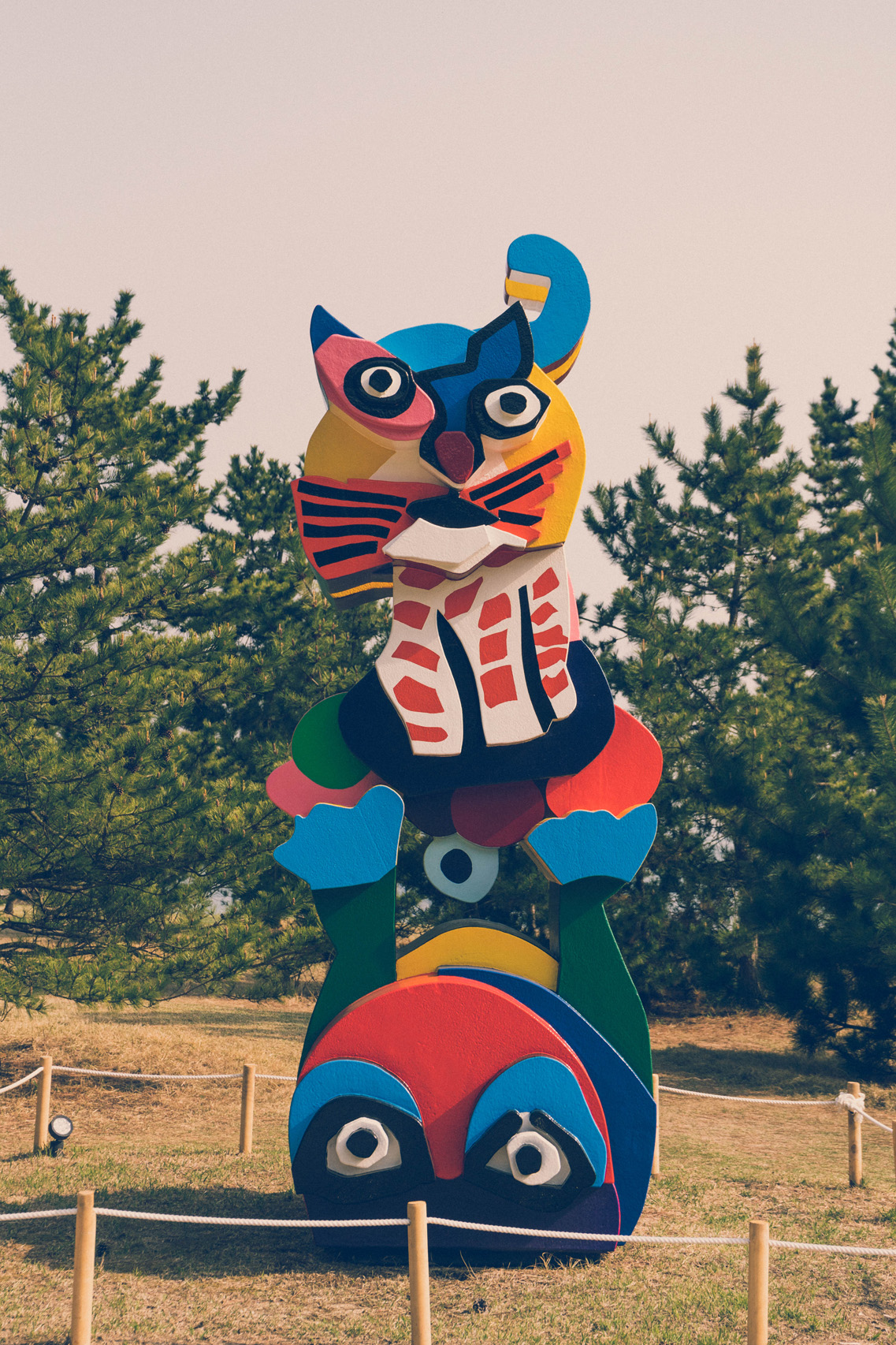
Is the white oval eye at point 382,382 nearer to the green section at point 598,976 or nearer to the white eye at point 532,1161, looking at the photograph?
the green section at point 598,976

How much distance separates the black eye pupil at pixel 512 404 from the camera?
602 cm

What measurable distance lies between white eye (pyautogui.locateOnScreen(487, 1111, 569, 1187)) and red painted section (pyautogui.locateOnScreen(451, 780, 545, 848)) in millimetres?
1498

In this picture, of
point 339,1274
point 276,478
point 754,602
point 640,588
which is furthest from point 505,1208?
point 276,478

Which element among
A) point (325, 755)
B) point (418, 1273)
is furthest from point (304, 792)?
point (418, 1273)

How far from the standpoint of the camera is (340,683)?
14.8 m

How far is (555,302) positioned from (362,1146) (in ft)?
15.6

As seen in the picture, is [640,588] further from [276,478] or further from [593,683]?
[593,683]

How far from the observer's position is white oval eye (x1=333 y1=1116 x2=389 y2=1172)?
5.45m

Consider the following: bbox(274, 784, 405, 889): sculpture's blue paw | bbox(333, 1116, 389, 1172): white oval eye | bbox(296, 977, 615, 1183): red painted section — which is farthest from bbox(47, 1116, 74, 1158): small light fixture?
bbox(274, 784, 405, 889): sculpture's blue paw

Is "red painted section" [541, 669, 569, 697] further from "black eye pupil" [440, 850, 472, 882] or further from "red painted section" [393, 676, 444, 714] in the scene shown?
"black eye pupil" [440, 850, 472, 882]

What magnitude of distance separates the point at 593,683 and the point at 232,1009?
1160cm

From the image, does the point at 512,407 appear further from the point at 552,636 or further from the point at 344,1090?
the point at 344,1090

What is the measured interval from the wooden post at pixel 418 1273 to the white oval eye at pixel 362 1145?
3.72ft

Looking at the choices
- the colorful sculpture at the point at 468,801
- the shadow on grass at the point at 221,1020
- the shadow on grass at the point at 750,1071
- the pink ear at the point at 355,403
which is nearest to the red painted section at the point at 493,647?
the colorful sculpture at the point at 468,801
